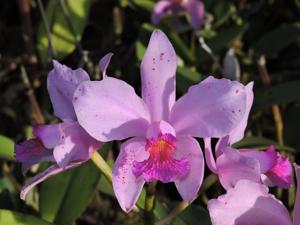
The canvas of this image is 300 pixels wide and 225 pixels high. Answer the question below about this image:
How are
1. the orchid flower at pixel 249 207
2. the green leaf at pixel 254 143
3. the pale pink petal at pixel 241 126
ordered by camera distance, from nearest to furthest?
the orchid flower at pixel 249 207
the pale pink petal at pixel 241 126
the green leaf at pixel 254 143

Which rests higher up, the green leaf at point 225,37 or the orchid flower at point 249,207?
the orchid flower at point 249,207

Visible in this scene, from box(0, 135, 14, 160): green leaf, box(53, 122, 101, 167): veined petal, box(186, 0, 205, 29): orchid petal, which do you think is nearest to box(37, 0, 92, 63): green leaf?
box(186, 0, 205, 29): orchid petal

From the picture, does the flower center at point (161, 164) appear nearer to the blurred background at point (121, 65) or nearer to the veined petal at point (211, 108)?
the veined petal at point (211, 108)

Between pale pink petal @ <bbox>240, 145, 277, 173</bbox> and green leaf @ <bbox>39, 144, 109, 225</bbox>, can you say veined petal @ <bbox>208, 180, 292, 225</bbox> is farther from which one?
green leaf @ <bbox>39, 144, 109, 225</bbox>

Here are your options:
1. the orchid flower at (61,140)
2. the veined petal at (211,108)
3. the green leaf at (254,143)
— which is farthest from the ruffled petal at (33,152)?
the green leaf at (254,143)

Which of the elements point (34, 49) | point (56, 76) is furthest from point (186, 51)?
point (56, 76)
